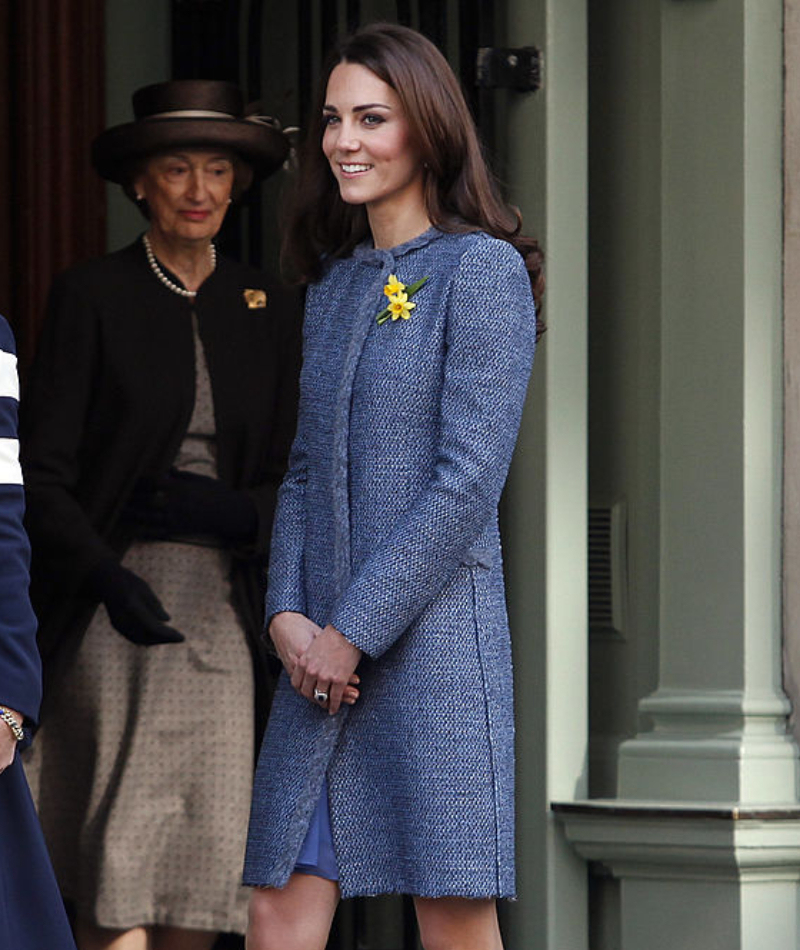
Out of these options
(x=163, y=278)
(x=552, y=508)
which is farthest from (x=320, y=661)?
(x=163, y=278)

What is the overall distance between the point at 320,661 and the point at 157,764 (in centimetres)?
141

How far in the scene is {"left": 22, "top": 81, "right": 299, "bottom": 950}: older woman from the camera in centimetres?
424

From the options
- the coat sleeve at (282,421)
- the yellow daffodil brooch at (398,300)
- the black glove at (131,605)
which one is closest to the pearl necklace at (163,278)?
the coat sleeve at (282,421)

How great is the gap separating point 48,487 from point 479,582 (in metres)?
1.45

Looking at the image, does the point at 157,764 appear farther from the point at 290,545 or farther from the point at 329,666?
the point at 329,666

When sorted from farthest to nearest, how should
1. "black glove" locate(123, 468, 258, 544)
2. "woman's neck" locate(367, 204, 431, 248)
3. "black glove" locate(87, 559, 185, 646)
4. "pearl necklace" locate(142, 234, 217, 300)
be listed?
"pearl necklace" locate(142, 234, 217, 300) < "black glove" locate(123, 468, 258, 544) < "black glove" locate(87, 559, 185, 646) < "woman's neck" locate(367, 204, 431, 248)

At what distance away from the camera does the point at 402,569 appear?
2.94 meters

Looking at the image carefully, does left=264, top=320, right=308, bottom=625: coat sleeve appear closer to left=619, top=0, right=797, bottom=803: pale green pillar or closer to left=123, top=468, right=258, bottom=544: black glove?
left=123, top=468, right=258, bottom=544: black glove

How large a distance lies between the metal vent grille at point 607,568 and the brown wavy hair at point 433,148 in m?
1.35

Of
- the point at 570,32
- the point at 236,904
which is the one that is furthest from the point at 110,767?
the point at 570,32

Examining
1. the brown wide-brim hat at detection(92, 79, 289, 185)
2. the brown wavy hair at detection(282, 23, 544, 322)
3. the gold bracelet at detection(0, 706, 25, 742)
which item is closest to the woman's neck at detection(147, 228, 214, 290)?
the brown wide-brim hat at detection(92, 79, 289, 185)

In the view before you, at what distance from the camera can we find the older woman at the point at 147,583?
424 cm

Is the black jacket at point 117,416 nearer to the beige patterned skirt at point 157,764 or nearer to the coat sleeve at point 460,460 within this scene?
the beige patterned skirt at point 157,764

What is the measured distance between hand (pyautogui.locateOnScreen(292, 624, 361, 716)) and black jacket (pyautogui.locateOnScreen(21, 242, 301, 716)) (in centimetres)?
127
